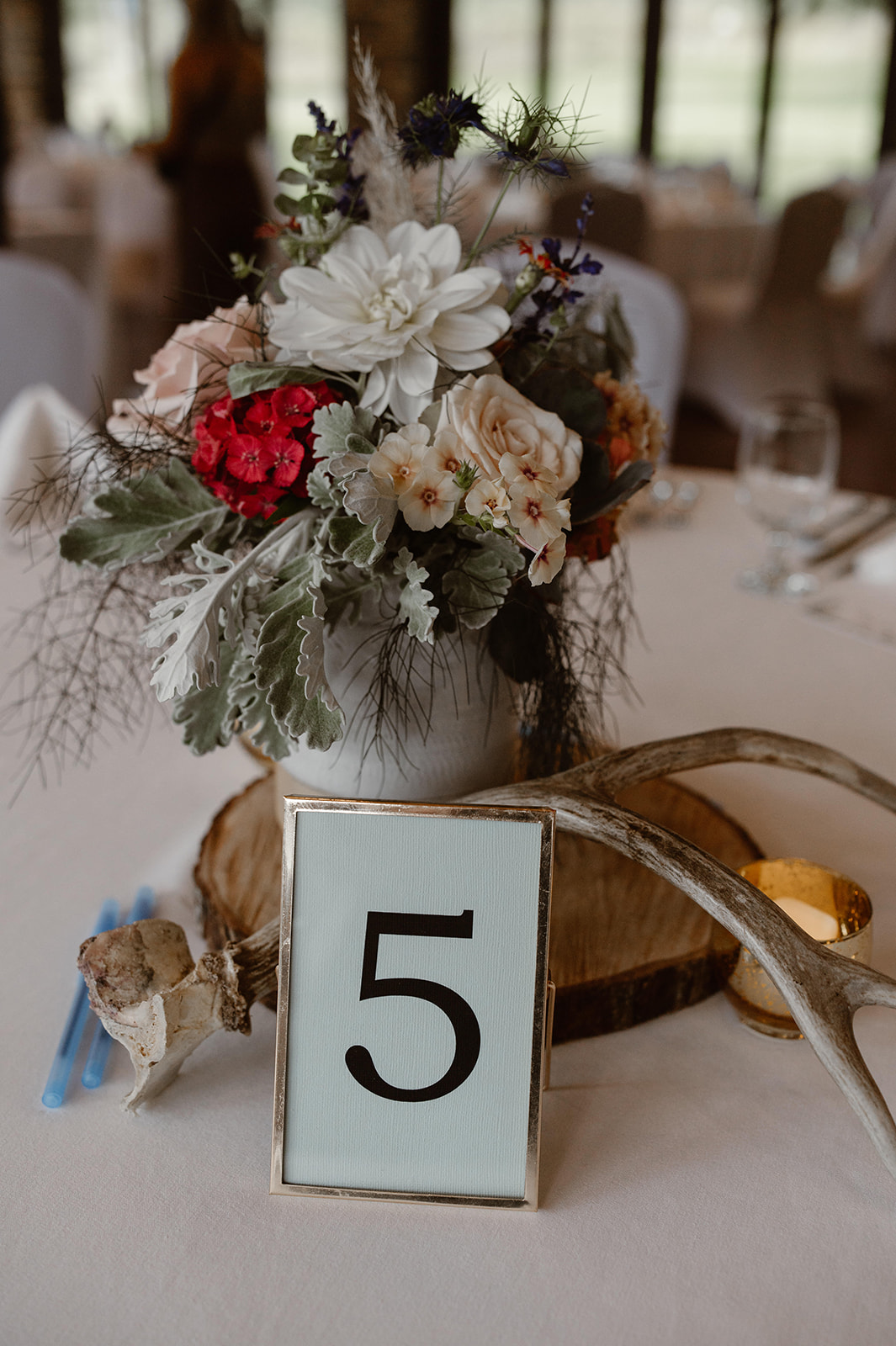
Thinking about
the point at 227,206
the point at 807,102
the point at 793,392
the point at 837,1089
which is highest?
the point at 807,102

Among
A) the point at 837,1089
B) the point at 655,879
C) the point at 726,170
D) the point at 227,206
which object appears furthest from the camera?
the point at 726,170

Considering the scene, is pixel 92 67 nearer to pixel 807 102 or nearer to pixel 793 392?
pixel 807 102

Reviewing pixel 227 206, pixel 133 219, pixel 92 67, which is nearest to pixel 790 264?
pixel 227 206

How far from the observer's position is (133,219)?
432cm

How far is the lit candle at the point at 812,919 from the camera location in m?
0.71

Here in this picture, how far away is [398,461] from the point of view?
546 mm

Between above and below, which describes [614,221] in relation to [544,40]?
below

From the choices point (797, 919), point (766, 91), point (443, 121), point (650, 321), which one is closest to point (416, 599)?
point (443, 121)

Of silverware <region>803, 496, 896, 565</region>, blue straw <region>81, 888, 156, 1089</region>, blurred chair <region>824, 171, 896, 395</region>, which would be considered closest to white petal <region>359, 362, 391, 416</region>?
blue straw <region>81, 888, 156, 1089</region>

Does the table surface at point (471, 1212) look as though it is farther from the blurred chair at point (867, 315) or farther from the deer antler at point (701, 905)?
the blurred chair at point (867, 315)

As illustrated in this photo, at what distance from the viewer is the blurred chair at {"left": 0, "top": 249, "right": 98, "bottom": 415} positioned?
5.64 feet

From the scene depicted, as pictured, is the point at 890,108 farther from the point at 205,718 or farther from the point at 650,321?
the point at 205,718

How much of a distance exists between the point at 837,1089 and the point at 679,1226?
136 mm

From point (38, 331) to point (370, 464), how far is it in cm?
141
